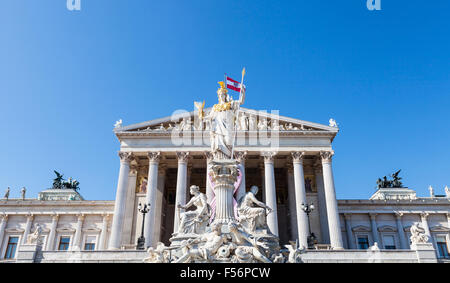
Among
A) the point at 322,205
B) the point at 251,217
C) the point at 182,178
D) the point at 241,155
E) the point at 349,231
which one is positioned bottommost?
the point at 251,217

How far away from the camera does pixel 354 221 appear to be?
4622 centimetres

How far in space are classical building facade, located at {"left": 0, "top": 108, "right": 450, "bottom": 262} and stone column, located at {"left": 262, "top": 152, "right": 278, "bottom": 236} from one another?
11 centimetres

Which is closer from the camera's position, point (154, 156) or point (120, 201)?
point (120, 201)

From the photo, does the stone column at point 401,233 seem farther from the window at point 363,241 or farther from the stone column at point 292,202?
the stone column at point 292,202

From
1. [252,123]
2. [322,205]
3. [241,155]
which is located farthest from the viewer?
[252,123]

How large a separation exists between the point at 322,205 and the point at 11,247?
40391 mm

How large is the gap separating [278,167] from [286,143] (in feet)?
22.0

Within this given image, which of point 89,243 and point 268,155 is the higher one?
point 268,155

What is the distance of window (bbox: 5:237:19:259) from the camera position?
45.4 metres

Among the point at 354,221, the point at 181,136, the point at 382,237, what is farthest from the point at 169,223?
the point at 382,237

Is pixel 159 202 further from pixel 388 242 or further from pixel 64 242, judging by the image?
pixel 388 242

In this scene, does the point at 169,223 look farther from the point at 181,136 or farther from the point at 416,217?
the point at 416,217

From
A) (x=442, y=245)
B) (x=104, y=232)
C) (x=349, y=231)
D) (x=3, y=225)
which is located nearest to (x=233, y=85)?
(x=349, y=231)

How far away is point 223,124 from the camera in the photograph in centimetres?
1492
